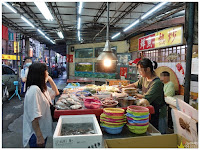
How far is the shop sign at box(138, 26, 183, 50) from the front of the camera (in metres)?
5.78

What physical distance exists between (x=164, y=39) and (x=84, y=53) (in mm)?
7857

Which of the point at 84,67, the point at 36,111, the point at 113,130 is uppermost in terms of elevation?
the point at 84,67

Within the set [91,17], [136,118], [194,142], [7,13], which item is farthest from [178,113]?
[7,13]

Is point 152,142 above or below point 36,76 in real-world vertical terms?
below

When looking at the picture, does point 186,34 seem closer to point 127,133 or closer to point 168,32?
point 127,133

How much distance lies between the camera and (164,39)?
258 inches

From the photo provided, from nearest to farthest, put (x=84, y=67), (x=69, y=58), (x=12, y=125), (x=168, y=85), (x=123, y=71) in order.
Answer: (x=12, y=125) < (x=168, y=85) < (x=123, y=71) < (x=84, y=67) < (x=69, y=58)

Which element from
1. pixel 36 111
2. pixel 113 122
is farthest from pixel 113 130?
pixel 36 111

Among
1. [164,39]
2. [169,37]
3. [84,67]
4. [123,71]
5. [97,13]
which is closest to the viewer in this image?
Answer: [169,37]

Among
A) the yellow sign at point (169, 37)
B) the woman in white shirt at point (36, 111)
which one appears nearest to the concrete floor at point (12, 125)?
the woman in white shirt at point (36, 111)

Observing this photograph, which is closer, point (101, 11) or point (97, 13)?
point (101, 11)

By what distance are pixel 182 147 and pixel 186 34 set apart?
1.42 m

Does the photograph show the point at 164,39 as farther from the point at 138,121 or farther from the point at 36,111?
the point at 36,111

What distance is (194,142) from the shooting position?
Answer: 1544 millimetres
